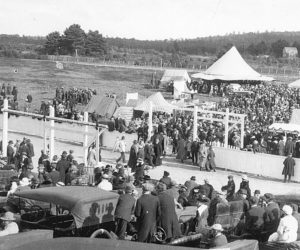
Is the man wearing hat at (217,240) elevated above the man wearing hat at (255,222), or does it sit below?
above

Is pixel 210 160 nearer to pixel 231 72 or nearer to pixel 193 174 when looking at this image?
pixel 193 174

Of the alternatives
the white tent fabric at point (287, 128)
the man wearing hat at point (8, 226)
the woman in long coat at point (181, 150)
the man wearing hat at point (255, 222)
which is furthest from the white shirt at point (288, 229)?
the white tent fabric at point (287, 128)

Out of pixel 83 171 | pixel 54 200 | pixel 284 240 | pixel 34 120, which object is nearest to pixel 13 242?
pixel 54 200

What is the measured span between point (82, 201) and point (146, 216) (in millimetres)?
1077

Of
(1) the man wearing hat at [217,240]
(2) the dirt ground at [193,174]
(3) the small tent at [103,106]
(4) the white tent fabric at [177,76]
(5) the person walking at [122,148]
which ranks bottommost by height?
(2) the dirt ground at [193,174]

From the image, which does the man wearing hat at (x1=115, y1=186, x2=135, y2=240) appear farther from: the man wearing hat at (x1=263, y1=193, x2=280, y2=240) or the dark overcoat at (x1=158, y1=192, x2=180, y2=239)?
the man wearing hat at (x1=263, y1=193, x2=280, y2=240)

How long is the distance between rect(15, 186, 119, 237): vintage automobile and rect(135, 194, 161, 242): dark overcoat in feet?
1.95

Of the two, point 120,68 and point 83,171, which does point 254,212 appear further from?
point 120,68

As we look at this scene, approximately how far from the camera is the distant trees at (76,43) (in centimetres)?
11144

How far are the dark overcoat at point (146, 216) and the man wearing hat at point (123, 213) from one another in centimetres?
25

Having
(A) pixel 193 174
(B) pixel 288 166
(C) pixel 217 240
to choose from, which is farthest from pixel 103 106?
(C) pixel 217 240

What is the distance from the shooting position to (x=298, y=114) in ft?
104

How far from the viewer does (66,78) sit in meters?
73.9

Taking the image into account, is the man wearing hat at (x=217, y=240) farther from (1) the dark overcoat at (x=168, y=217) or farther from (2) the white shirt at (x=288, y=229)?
(2) the white shirt at (x=288, y=229)
